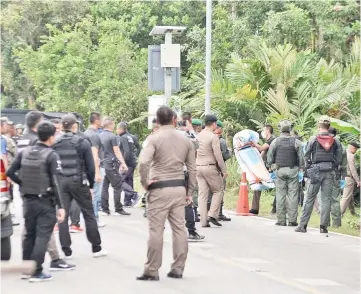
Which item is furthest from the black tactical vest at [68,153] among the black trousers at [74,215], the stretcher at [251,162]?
the stretcher at [251,162]

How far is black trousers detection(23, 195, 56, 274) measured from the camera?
10172mm

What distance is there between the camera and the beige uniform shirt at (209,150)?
1553 cm

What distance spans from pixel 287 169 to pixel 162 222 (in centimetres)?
657

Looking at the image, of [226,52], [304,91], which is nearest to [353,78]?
[304,91]

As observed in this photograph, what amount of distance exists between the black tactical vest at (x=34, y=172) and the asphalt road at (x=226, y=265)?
1.05m

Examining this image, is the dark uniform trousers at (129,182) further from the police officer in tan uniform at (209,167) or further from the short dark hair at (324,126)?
the short dark hair at (324,126)

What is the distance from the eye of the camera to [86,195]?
11.9 metres

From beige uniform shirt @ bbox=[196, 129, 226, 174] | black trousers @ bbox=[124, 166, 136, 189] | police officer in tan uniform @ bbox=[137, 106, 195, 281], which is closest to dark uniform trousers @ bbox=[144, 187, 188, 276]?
police officer in tan uniform @ bbox=[137, 106, 195, 281]

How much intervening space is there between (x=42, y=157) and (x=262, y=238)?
18.5 feet

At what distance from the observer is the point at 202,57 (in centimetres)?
2997

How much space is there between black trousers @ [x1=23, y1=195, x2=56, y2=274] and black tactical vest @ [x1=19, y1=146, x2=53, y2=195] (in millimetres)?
111

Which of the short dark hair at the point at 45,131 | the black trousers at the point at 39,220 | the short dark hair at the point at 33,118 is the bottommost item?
the black trousers at the point at 39,220

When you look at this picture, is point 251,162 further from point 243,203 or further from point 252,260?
point 252,260

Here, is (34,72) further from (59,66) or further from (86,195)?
(86,195)
